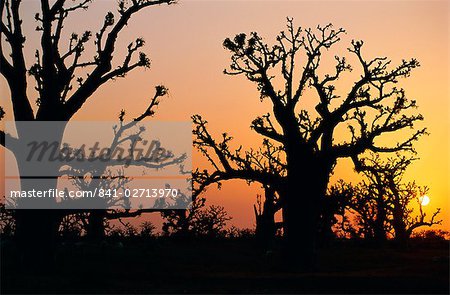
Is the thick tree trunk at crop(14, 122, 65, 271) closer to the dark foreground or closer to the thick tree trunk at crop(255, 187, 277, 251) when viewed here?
the dark foreground

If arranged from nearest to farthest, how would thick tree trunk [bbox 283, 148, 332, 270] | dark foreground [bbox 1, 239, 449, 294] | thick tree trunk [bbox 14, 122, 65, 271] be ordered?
dark foreground [bbox 1, 239, 449, 294] → thick tree trunk [bbox 14, 122, 65, 271] → thick tree trunk [bbox 283, 148, 332, 270]

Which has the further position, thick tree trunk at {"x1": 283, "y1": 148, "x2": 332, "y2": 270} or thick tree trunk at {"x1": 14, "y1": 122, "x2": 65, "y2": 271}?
thick tree trunk at {"x1": 283, "y1": 148, "x2": 332, "y2": 270}

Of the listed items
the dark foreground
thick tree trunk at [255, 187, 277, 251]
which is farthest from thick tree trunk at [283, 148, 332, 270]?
thick tree trunk at [255, 187, 277, 251]

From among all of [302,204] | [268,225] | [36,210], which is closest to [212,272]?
[302,204]

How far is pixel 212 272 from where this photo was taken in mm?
24141

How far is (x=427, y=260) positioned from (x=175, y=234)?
16.8 meters

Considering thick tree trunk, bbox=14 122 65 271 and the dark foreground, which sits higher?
thick tree trunk, bbox=14 122 65 271

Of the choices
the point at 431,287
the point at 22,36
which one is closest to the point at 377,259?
the point at 431,287

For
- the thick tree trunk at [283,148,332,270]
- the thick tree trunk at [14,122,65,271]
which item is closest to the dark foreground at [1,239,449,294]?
the thick tree trunk at [14,122,65,271]

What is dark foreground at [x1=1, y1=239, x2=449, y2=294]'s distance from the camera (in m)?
19.5

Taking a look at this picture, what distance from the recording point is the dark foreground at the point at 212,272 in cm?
1945

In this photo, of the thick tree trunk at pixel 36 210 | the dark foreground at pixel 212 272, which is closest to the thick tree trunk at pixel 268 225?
the dark foreground at pixel 212 272

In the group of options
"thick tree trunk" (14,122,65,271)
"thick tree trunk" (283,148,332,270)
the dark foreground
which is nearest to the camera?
the dark foreground

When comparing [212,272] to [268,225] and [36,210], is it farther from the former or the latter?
[268,225]
